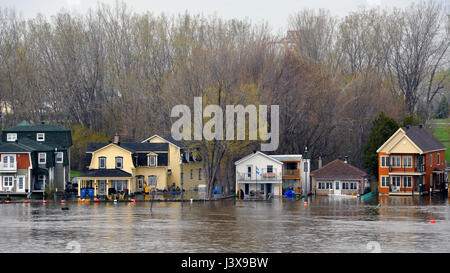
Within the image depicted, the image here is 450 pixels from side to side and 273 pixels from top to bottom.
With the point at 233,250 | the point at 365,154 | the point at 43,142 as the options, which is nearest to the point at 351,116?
the point at 365,154

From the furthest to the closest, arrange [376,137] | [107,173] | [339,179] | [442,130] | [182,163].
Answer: [442,130], [182,163], [376,137], [339,179], [107,173]

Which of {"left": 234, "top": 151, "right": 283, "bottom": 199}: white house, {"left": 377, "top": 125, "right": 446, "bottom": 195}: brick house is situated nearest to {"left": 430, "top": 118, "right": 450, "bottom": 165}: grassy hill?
{"left": 377, "top": 125, "right": 446, "bottom": 195}: brick house

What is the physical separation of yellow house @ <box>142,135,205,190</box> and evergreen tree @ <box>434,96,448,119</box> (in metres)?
64.2

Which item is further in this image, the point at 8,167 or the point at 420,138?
the point at 420,138

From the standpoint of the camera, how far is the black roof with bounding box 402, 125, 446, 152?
341ft

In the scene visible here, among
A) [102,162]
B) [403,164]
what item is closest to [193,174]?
[102,162]

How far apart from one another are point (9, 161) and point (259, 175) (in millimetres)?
27754

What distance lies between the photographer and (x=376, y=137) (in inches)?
4294

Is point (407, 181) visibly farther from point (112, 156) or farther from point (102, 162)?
point (102, 162)

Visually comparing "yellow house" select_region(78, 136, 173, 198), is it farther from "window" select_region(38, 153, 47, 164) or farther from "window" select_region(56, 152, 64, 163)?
"window" select_region(38, 153, 47, 164)

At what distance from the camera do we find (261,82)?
108 meters

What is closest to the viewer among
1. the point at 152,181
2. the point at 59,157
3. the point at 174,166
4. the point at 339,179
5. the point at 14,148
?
the point at 14,148

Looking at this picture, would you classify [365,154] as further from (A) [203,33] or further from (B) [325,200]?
(A) [203,33]
